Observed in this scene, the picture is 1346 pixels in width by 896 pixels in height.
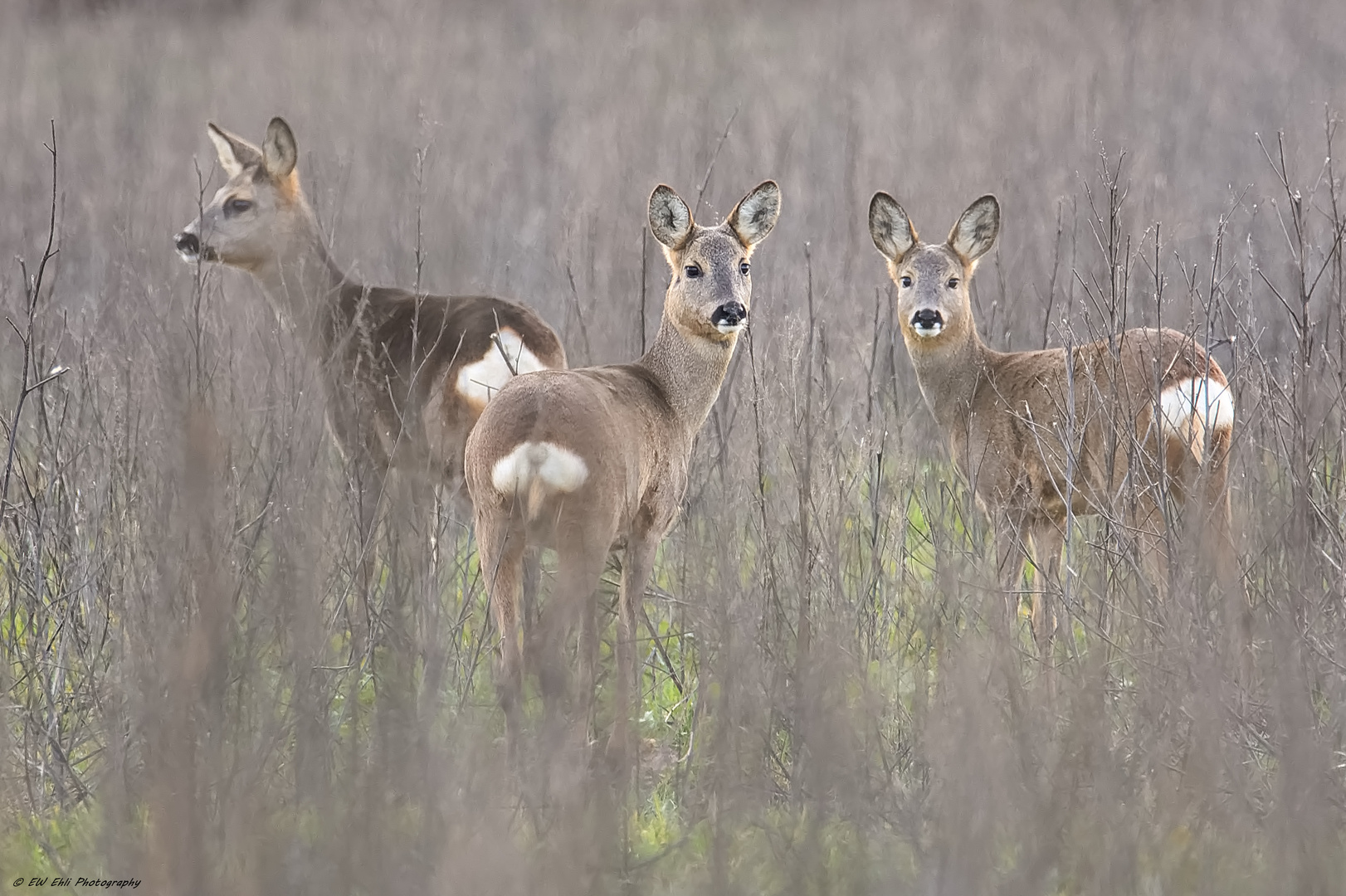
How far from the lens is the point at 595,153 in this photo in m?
13.1

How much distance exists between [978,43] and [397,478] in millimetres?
9712

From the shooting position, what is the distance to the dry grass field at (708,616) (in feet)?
→ 9.75

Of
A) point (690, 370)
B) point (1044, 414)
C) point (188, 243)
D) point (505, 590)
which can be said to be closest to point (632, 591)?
point (505, 590)

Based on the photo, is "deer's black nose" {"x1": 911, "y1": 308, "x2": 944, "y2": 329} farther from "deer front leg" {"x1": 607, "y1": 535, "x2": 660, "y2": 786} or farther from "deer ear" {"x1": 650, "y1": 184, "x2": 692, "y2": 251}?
"deer front leg" {"x1": 607, "y1": 535, "x2": 660, "y2": 786}

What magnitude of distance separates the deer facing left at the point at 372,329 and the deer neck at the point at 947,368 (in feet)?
5.22

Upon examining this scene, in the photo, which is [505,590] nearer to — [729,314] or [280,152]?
[729,314]

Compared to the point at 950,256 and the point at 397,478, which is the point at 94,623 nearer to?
the point at 397,478

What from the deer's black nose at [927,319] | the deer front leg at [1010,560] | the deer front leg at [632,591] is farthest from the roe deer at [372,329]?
the deer front leg at [1010,560]

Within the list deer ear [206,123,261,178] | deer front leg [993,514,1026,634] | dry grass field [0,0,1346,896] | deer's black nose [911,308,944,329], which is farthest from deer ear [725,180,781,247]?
deer ear [206,123,261,178]

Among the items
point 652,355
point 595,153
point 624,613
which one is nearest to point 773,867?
point 624,613

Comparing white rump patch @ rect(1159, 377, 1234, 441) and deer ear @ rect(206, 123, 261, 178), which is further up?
deer ear @ rect(206, 123, 261, 178)

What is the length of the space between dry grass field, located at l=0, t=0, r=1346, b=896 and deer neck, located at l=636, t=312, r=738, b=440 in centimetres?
15

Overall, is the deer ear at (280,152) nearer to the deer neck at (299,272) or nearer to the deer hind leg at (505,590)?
the deer neck at (299,272)

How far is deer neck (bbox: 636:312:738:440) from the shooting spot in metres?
5.80
